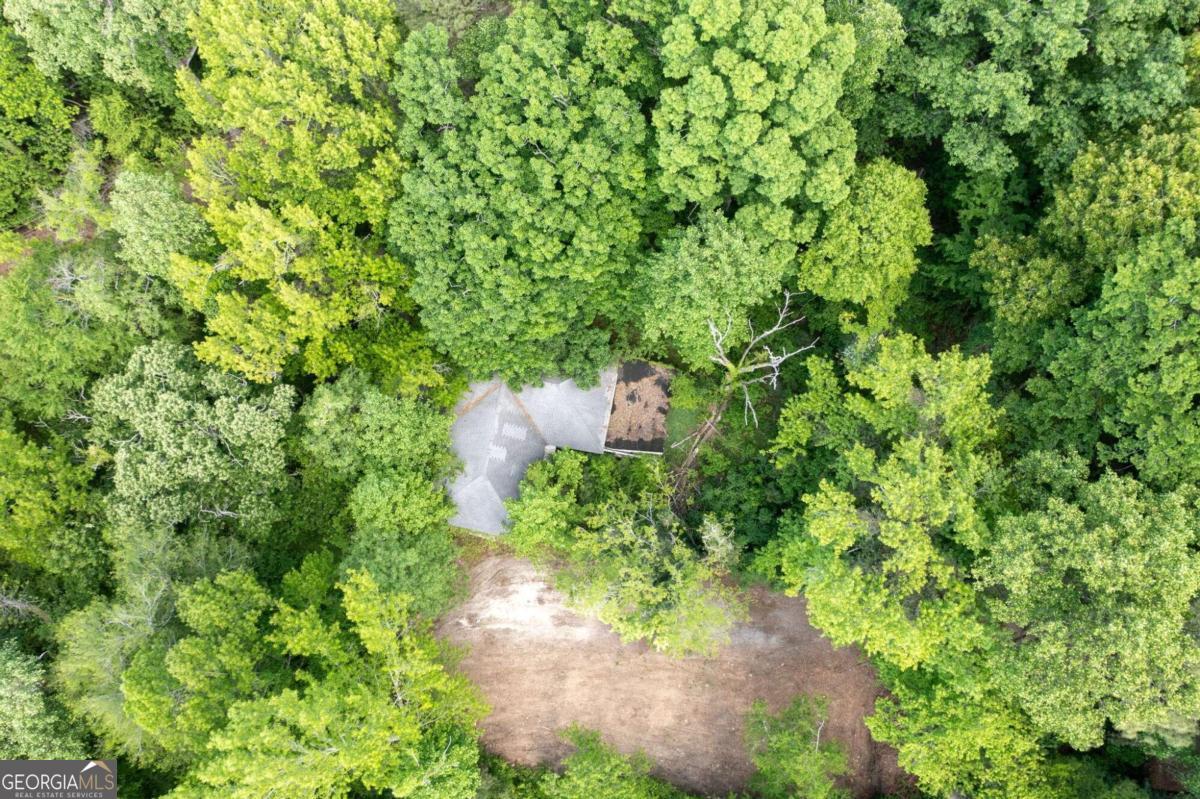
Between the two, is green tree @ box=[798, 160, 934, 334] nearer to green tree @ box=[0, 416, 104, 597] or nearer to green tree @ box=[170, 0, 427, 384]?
green tree @ box=[170, 0, 427, 384]

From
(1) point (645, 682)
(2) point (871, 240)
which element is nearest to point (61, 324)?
(1) point (645, 682)

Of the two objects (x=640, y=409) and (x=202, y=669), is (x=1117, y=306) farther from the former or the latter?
(x=202, y=669)

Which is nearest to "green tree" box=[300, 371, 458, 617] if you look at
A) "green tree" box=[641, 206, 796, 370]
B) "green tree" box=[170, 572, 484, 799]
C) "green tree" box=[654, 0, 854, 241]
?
"green tree" box=[170, 572, 484, 799]

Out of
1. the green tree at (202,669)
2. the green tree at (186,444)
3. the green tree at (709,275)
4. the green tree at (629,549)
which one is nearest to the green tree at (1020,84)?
the green tree at (709,275)

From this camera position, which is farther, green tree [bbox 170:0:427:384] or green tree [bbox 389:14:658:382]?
green tree [bbox 170:0:427:384]

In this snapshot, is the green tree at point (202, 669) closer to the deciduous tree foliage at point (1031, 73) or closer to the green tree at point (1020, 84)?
the green tree at point (1020, 84)

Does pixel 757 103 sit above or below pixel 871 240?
above
